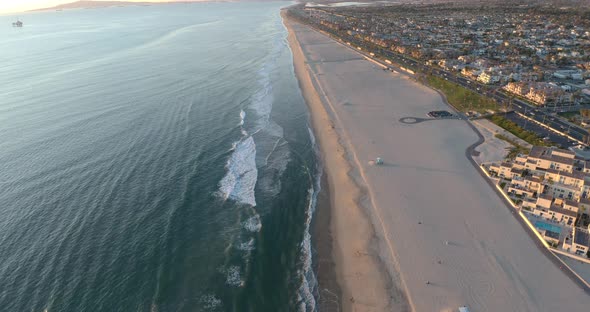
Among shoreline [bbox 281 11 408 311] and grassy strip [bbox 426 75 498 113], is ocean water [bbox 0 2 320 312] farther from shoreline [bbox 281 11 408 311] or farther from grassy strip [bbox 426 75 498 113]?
grassy strip [bbox 426 75 498 113]

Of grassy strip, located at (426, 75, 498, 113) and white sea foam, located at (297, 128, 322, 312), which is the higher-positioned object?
grassy strip, located at (426, 75, 498, 113)

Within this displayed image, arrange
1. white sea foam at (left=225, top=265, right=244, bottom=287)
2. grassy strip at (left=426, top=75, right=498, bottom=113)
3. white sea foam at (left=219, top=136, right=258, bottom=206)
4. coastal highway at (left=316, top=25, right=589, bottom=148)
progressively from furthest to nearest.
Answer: grassy strip at (left=426, top=75, right=498, bottom=113), coastal highway at (left=316, top=25, right=589, bottom=148), white sea foam at (left=219, top=136, right=258, bottom=206), white sea foam at (left=225, top=265, right=244, bottom=287)

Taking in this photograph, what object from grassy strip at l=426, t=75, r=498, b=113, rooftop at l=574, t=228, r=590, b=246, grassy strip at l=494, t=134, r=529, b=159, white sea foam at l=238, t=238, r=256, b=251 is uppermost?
grassy strip at l=426, t=75, r=498, b=113

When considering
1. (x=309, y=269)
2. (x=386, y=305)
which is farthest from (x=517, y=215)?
(x=309, y=269)

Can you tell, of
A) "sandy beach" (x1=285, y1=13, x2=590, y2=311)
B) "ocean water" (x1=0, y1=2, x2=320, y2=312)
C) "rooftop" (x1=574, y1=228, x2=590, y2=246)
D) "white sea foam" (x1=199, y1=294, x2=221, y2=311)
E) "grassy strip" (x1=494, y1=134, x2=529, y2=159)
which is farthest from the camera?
"grassy strip" (x1=494, y1=134, x2=529, y2=159)

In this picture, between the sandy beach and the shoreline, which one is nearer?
the sandy beach

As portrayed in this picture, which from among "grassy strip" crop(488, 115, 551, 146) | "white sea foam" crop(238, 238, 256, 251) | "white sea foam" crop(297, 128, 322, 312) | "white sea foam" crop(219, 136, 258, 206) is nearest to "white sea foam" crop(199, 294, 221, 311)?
"white sea foam" crop(238, 238, 256, 251)

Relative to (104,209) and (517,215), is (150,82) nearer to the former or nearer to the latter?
(104,209)
